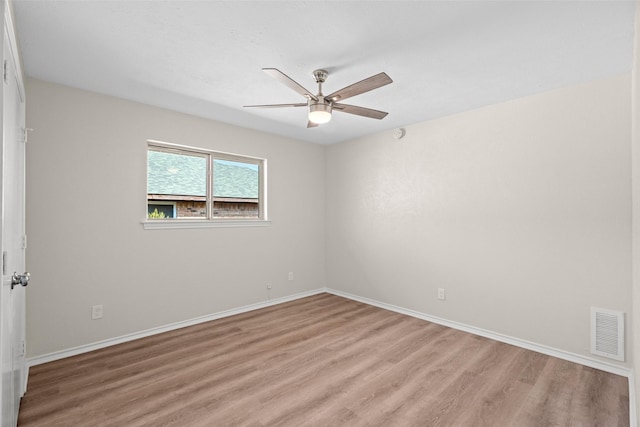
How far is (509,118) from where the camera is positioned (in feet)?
10.00

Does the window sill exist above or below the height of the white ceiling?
below

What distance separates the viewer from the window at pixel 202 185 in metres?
3.40

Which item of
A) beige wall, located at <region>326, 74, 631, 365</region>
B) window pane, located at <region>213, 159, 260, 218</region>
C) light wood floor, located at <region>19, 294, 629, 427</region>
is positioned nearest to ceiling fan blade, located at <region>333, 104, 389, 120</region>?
beige wall, located at <region>326, 74, 631, 365</region>

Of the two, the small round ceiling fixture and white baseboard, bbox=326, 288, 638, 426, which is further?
the small round ceiling fixture

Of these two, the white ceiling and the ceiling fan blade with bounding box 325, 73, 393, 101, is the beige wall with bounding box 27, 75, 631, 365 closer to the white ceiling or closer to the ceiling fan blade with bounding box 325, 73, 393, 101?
the white ceiling

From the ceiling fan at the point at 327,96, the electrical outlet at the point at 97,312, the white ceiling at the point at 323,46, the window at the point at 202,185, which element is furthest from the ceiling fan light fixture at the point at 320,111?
the electrical outlet at the point at 97,312

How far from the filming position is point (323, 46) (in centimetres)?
209

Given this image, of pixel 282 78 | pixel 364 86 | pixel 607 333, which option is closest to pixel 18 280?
pixel 282 78

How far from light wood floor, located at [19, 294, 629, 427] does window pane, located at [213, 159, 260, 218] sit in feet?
5.07

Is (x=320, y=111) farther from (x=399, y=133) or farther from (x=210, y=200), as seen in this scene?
(x=210, y=200)

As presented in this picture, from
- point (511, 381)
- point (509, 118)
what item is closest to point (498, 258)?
point (511, 381)

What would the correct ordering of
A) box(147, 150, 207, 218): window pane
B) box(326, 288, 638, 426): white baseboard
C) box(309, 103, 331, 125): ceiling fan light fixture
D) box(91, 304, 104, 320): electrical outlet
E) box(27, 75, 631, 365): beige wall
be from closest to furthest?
box(326, 288, 638, 426): white baseboard
box(309, 103, 331, 125): ceiling fan light fixture
box(27, 75, 631, 365): beige wall
box(91, 304, 104, 320): electrical outlet
box(147, 150, 207, 218): window pane

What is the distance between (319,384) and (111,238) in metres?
2.39

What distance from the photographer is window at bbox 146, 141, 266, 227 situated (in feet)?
11.2
